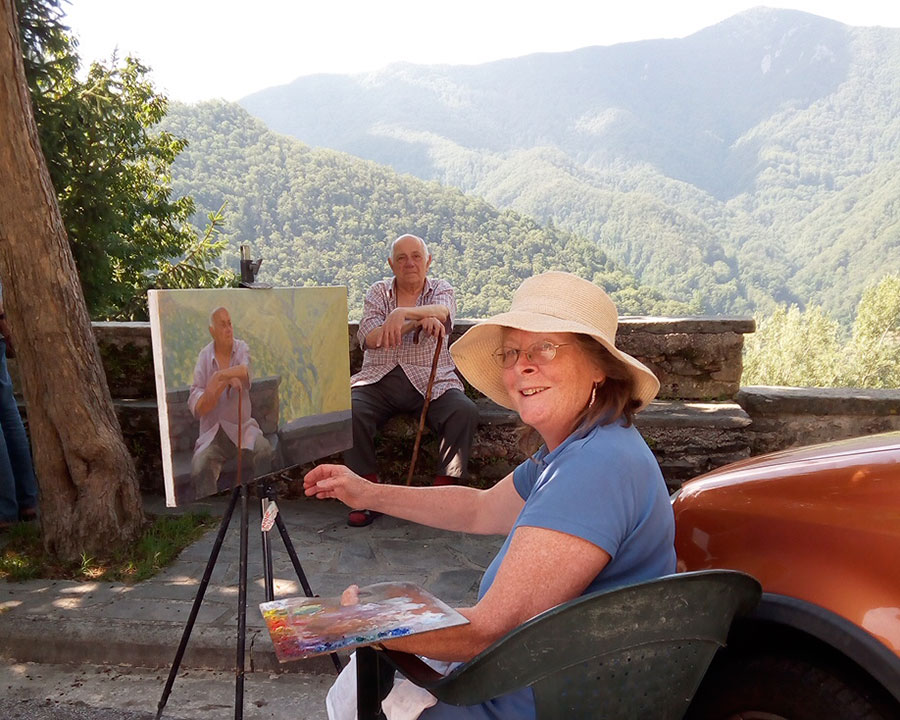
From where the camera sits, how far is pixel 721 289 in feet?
259

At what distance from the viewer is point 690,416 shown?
5109 mm

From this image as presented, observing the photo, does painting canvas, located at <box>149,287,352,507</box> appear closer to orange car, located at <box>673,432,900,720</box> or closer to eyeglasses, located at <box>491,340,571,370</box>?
eyeglasses, located at <box>491,340,571,370</box>

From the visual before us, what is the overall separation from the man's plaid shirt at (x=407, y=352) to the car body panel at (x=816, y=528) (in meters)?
3.08

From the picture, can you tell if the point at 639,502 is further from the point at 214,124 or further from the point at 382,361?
the point at 214,124

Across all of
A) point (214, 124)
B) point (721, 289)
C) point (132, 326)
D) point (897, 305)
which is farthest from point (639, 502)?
point (721, 289)

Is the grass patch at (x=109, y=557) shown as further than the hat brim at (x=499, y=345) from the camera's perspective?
Yes

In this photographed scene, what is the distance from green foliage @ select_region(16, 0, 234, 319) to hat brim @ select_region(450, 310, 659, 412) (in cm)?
971

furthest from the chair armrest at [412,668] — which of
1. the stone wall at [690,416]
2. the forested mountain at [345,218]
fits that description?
the forested mountain at [345,218]

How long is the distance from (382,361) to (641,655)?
3758 mm

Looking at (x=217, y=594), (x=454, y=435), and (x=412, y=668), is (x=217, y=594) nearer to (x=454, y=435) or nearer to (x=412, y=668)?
(x=454, y=435)

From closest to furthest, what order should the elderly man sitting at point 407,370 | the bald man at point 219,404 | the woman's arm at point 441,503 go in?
the woman's arm at point 441,503 → the bald man at point 219,404 → the elderly man sitting at point 407,370

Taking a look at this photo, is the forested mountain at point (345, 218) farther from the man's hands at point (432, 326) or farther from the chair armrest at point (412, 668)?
the chair armrest at point (412, 668)

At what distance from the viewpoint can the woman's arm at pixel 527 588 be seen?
1537 mm

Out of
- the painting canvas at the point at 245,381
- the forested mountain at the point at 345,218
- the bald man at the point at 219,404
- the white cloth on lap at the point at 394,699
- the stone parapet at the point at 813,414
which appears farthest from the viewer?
the forested mountain at the point at 345,218
